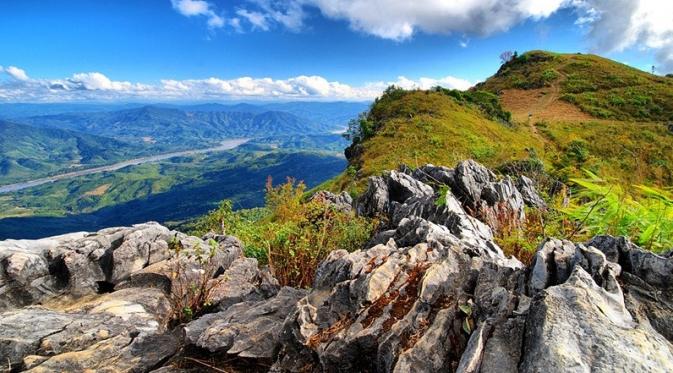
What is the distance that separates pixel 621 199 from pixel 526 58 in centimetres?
12590

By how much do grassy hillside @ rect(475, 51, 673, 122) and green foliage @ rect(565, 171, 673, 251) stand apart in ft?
255

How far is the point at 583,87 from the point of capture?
3484 inches

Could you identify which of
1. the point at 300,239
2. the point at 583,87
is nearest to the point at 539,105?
the point at 583,87

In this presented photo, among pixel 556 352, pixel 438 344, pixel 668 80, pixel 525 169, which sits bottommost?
pixel 525 169

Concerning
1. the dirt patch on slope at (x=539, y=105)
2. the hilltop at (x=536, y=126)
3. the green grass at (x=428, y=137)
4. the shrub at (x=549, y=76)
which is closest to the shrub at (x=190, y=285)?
the hilltop at (x=536, y=126)

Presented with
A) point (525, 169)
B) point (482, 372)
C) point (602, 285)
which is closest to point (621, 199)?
point (602, 285)

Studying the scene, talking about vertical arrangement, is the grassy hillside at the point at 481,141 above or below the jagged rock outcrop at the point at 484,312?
below

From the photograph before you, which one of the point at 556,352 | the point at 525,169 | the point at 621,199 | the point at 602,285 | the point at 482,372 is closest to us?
the point at 556,352

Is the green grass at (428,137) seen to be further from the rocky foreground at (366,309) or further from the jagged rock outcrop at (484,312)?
the jagged rock outcrop at (484,312)

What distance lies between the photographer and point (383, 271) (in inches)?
266

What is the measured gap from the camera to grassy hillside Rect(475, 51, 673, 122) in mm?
75250

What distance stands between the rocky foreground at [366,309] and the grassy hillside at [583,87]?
7856cm

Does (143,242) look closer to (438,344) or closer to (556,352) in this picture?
(438,344)

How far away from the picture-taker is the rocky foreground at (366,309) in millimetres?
4262
